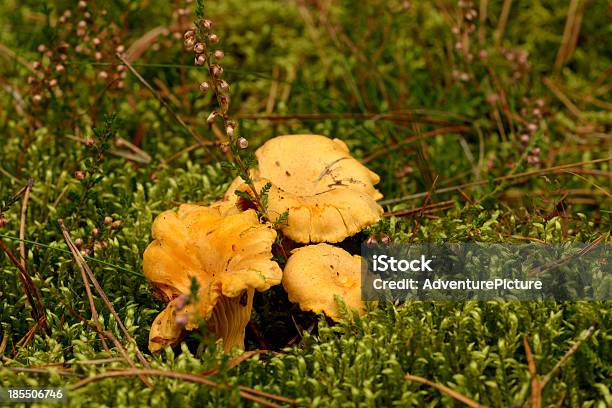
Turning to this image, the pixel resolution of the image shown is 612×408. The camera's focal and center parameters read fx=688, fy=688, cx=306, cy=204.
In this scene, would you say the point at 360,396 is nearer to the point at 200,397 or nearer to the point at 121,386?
the point at 200,397

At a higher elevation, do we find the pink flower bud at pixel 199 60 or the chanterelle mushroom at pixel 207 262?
the pink flower bud at pixel 199 60

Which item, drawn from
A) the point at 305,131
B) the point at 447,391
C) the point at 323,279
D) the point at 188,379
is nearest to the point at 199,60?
the point at 323,279

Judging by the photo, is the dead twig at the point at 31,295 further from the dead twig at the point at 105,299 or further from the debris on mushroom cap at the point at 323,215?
the debris on mushroom cap at the point at 323,215

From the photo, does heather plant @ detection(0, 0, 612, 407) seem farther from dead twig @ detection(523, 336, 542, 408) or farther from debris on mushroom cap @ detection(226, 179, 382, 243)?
debris on mushroom cap @ detection(226, 179, 382, 243)

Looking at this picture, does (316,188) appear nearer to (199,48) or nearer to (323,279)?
(323,279)

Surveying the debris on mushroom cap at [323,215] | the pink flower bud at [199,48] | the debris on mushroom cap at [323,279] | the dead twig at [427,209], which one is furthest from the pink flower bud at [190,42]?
the dead twig at [427,209]

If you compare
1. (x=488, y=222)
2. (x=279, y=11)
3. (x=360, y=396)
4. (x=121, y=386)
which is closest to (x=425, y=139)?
(x=488, y=222)

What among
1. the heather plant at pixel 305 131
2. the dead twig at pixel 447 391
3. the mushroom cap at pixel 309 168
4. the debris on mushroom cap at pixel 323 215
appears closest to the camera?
the dead twig at pixel 447 391
